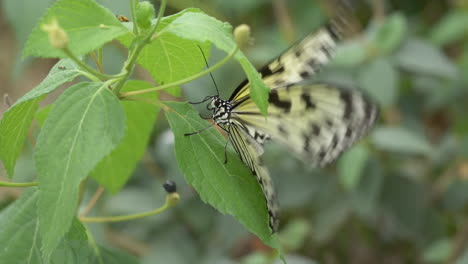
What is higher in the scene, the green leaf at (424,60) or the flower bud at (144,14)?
the flower bud at (144,14)

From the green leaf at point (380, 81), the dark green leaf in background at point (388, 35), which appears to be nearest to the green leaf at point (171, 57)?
the green leaf at point (380, 81)

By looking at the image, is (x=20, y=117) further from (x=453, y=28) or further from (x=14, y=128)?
(x=453, y=28)

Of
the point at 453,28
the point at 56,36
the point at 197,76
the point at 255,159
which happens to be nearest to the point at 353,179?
the point at 453,28

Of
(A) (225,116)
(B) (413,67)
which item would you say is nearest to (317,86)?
(A) (225,116)

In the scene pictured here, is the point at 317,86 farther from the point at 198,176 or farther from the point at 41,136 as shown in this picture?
the point at 41,136

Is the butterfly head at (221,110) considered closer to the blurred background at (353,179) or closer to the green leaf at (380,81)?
the blurred background at (353,179)
